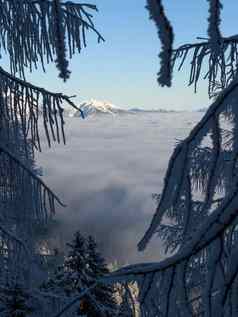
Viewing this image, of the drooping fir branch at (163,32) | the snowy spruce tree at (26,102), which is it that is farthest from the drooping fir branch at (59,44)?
the snowy spruce tree at (26,102)

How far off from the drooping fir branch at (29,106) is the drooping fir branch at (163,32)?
2.44 meters

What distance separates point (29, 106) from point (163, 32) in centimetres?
264

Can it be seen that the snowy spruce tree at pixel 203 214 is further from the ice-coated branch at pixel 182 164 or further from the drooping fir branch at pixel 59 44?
the drooping fir branch at pixel 59 44

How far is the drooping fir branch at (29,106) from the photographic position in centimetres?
342

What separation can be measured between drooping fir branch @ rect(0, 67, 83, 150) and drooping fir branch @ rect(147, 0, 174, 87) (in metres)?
2.44

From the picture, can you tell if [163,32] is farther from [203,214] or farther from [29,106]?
[29,106]

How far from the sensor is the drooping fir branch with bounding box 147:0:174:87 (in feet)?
3.17

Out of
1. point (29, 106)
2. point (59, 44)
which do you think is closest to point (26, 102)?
point (29, 106)

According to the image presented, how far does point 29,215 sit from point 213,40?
326cm

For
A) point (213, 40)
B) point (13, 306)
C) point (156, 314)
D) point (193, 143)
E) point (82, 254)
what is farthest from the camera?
point (82, 254)

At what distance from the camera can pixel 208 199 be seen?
1310 mm

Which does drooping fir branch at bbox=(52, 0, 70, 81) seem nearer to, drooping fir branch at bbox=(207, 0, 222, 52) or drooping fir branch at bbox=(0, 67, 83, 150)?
drooping fir branch at bbox=(207, 0, 222, 52)

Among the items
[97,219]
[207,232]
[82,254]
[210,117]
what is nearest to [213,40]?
[210,117]

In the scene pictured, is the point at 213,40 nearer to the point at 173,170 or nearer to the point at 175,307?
the point at 173,170
